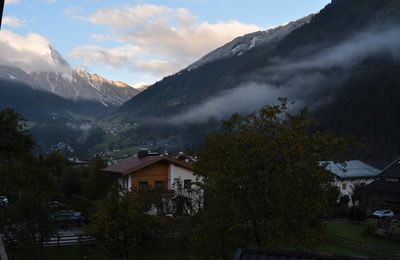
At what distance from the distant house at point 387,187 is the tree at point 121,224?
46.4 metres

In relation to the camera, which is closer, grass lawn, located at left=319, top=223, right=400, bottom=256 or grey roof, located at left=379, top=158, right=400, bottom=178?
grass lawn, located at left=319, top=223, right=400, bottom=256

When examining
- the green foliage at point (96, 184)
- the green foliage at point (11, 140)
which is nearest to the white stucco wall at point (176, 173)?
the green foliage at point (96, 184)

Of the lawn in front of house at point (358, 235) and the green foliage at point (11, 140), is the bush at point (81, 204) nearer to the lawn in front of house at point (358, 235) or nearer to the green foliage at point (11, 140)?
the green foliage at point (11, 140)

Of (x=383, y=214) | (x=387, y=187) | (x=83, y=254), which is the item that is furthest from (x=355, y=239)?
(x=387, y=187)

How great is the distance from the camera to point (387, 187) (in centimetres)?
6744

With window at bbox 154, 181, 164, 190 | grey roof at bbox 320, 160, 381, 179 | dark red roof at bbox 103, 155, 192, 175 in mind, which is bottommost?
window at bbox 154, 181, 164, 190

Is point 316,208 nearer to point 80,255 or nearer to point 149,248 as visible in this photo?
point 149,248

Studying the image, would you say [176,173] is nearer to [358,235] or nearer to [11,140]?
[358,235]

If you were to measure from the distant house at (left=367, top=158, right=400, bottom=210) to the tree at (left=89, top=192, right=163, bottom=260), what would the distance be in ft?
152

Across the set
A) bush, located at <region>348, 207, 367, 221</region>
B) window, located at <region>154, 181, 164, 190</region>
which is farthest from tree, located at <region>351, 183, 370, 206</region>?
window, located at <region>154, 181, 164, 190</region>

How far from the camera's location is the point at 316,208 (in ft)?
58.2

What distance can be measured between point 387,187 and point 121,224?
51.4 metres

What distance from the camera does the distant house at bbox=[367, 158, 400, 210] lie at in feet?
215

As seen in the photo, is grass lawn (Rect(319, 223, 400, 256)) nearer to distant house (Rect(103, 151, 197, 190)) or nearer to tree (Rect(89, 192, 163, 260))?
tree (Rect(89, 192, 163, 260))
